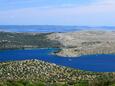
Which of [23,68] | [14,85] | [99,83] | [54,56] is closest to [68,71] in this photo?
[23,68]

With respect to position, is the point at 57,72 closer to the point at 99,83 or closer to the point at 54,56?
the point at 99,83

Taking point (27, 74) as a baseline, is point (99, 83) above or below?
above

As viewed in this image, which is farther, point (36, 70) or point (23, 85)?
point (36, 70)

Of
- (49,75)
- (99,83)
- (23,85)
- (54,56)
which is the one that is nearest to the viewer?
(99,83)

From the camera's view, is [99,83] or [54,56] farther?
[54,56]

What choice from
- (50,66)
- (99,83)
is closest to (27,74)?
(50,66)

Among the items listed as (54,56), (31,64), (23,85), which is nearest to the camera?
(23,85)

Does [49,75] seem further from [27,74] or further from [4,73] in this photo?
[4,73]

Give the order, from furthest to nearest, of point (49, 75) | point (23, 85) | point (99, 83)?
point (49, 75), point (23, 85), point (99, 83)

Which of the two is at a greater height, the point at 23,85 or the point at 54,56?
the point at 23,85
